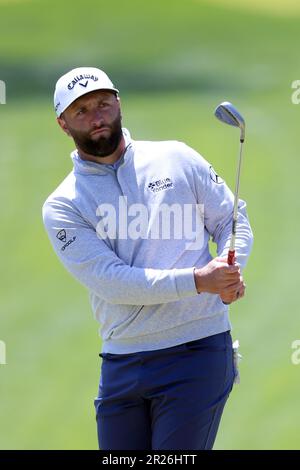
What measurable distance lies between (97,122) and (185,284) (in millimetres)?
633

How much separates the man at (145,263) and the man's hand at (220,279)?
1.0 inches

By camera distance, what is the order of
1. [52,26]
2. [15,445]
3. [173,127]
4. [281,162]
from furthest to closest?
[52,26] → [173,127] → [281,162] → [15,445]

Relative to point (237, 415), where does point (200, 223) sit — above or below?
above

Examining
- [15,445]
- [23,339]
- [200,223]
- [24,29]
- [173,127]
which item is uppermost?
[24,29]

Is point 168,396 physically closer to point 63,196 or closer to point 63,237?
point 63,237

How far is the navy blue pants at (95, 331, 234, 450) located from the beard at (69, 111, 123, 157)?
0.67 metres

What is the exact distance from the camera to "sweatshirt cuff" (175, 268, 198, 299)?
11.1ft

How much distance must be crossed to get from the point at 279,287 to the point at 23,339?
160 centimetres

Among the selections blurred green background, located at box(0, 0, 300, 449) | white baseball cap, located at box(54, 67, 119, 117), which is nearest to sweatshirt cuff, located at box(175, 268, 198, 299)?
white baseball cap, located at box(54, 67, 119, 117)

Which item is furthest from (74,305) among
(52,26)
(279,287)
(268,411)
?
(52,26)

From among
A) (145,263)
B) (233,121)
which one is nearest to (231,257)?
(145,263)

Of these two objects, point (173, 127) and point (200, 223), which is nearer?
point (200, 223)
